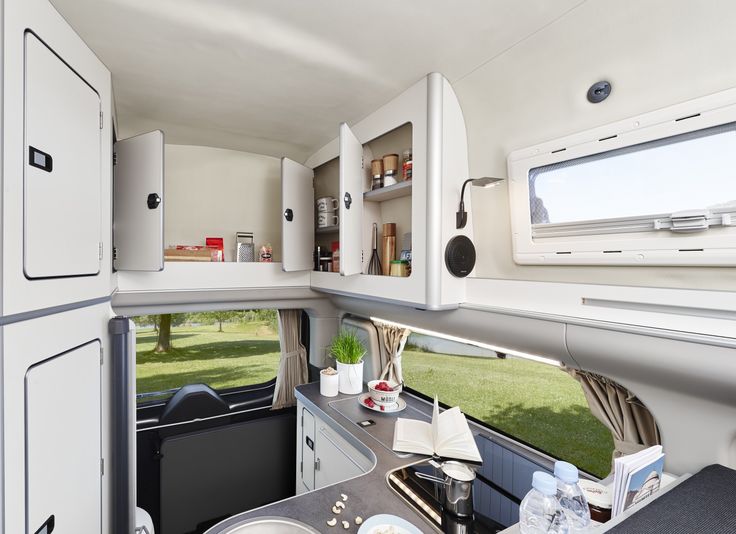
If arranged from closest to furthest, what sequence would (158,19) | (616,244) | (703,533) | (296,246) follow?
(703,533) < (616,244) < (158,19) < (296,246)

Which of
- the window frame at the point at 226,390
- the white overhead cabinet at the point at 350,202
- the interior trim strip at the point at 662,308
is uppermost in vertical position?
the white overhead cabinet at the point at 350,202

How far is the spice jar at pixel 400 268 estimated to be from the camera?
167 cm

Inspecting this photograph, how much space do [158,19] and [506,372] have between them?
1.93 m

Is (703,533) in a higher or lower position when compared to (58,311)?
lower

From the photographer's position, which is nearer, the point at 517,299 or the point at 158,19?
the point at 158,19

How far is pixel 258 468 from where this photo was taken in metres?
2.48

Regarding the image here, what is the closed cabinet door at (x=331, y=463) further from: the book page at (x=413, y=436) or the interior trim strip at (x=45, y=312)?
the interior trim strip at (x=45, y=312)

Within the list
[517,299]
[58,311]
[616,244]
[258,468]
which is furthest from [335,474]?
[616,244]

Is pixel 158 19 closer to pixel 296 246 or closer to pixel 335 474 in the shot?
pixel 296 246

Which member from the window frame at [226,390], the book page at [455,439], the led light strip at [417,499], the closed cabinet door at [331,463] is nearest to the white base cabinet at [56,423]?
the window frame at [226,390]

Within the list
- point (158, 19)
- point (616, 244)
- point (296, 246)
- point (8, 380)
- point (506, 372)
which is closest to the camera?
point (8, 380)

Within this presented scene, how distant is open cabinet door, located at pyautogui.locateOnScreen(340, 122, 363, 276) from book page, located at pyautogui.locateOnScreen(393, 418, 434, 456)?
0.77 metres

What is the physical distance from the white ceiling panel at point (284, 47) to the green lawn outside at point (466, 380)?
1315 mm

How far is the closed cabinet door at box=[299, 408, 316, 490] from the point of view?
6.88 feet
